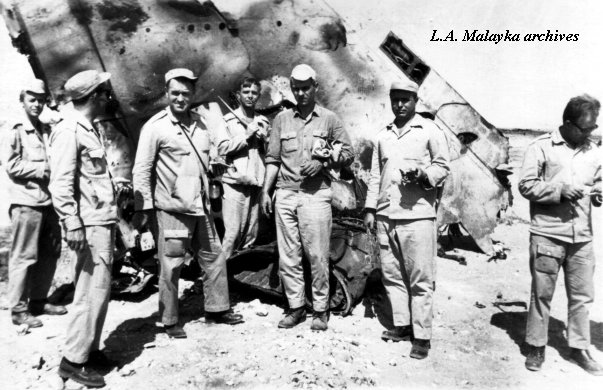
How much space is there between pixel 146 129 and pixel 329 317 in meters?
2.37

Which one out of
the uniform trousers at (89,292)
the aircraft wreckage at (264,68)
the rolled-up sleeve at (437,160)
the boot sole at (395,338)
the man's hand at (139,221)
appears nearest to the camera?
the uniform trousers at (89,292)

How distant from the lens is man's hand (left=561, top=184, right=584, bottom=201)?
130 inches

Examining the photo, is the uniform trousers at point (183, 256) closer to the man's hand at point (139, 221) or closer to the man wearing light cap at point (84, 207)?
the man wearing light cap at point (84, 207)

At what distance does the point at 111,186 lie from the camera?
3268mm

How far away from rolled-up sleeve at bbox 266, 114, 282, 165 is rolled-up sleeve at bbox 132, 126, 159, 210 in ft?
3.31

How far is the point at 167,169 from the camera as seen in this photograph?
3.77 metres

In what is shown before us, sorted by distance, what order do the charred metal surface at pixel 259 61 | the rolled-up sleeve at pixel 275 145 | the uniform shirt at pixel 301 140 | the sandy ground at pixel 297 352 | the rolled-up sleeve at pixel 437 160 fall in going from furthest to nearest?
1. the charred metal surface at pixel 259 61
2. the rolled-up sleeve at pixel 275 145
3. the uniform shirt at pixel 301 140
4. the rolled-up sleeve at pixel 437 160
5. the sandy ground at pixel 297 352

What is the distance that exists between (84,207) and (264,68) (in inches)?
135

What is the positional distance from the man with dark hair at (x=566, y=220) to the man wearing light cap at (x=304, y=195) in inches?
61.4

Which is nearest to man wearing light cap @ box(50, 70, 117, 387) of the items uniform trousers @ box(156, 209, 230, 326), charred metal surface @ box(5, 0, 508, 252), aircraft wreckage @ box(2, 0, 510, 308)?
uniform trousers @ box(156, 209, 230, 326)

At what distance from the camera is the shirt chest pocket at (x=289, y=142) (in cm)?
405

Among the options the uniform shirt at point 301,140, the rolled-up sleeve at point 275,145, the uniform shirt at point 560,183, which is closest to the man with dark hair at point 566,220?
the uniform shirt at point 560,183

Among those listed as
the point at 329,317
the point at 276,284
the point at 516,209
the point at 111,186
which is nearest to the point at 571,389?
the point at 329,317

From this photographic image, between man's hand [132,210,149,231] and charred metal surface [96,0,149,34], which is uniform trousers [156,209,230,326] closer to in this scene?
man's hand [132,210,149,231]
